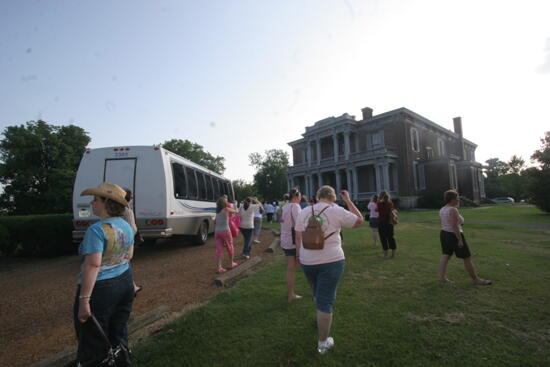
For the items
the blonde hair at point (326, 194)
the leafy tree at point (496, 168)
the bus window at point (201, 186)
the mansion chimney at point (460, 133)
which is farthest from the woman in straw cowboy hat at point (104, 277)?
the leafy tree at point (496, 168)

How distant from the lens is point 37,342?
3.66m

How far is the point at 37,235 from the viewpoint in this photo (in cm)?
1019

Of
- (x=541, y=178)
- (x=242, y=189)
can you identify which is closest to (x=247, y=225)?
(x=541, y=178)

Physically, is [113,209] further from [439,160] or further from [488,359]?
[439,160]

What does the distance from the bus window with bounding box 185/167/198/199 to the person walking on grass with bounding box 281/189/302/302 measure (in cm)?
628

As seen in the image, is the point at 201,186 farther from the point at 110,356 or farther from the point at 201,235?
the point at 110,356

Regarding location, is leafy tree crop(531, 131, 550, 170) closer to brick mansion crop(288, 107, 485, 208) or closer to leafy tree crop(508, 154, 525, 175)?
brick mansion crop(288, 107, 485, 208)

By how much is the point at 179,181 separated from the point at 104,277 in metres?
7.40

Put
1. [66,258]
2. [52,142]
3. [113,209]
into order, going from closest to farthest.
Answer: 1. [113,209]
2. [66,258]
3. [52,142]

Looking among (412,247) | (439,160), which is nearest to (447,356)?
(412,247)

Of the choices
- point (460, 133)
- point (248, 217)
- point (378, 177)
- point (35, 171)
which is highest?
point (460, 133)

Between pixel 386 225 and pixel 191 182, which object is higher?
pixel 191 182

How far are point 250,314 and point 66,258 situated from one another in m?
9.65

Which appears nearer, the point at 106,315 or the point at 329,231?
the point at 106,315
